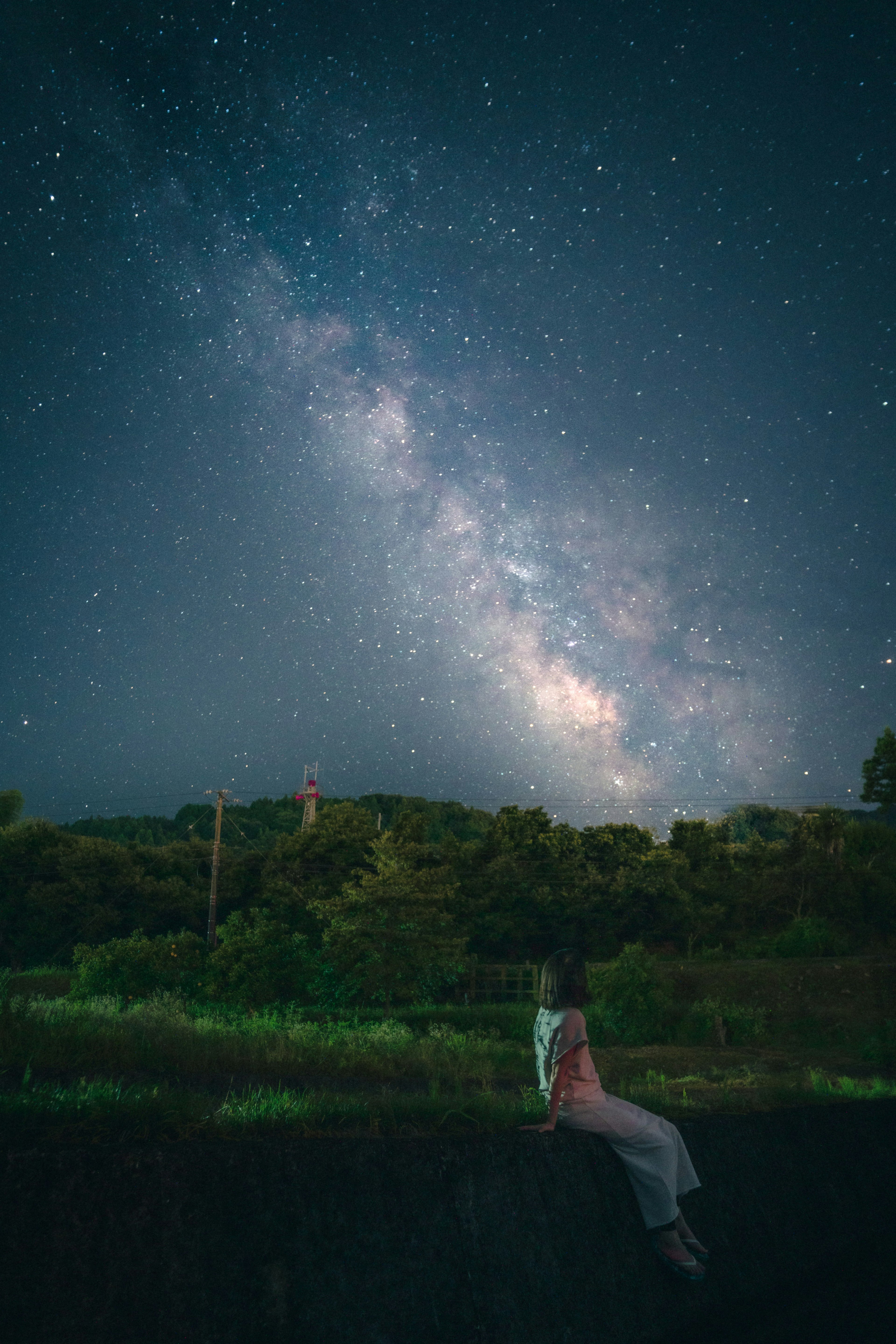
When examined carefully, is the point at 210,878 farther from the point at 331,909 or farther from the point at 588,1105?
the point at 588,1105

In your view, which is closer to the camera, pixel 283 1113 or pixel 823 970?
pixel 283 1113

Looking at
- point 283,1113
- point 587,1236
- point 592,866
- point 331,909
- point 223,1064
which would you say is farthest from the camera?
point 592,866

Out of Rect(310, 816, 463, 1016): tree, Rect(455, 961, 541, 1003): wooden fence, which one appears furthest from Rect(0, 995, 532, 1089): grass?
Rect(455, 961, 541, 1003): wooden fence

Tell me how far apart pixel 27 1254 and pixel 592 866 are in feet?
149

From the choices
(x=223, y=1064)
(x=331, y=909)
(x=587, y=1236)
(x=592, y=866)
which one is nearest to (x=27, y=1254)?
(x=587, y=1236)

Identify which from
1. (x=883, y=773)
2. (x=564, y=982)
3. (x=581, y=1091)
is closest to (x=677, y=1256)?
(x=581, y=1091)

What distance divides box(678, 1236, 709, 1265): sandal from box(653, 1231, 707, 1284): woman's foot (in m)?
0.05

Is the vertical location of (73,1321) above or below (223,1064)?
above

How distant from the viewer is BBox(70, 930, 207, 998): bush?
22312 mm

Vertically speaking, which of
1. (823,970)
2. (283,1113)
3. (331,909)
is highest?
(283,1113)

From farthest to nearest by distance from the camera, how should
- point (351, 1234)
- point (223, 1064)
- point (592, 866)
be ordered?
point (592, 866) < point (223, 1064) < point (351, 1234)

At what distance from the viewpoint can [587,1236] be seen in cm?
380

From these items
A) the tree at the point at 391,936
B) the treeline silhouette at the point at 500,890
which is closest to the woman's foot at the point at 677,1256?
the tree at the point at 391,936

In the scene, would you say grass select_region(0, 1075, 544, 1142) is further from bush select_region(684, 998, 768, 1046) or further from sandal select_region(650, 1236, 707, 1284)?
bush select_region(684, 998, 768, 1046)
